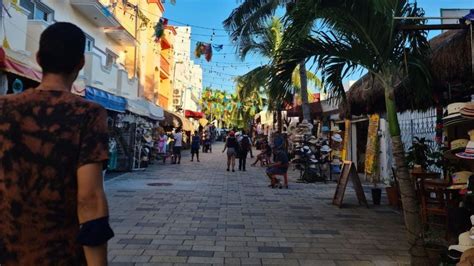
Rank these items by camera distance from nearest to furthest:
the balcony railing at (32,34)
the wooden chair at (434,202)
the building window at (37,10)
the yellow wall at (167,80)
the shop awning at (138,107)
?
the wooden chair at (434,202)
the balcony railing at (32,34)
the building window at (37,10)
the shop awning at (138,107)
the yellow wall at (167,80)

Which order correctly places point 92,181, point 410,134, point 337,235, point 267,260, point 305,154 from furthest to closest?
point 305,154 → point 410,134 → point 337,235 → point 267,260 → point 92,181

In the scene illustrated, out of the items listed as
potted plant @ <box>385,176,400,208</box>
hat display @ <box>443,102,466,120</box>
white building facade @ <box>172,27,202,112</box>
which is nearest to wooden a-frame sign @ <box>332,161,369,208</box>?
potted plant @ <box>385,176,400,208</box>

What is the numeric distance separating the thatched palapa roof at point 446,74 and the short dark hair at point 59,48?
5139mm

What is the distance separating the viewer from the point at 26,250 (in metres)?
1.77

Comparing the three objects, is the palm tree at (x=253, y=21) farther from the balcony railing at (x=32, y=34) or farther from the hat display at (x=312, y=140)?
the balcony railing at (x=32, y=34)

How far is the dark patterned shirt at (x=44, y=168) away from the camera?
173cm

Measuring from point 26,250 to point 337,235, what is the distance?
550cm

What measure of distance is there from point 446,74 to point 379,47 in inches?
49.7

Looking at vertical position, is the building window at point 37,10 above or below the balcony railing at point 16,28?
above

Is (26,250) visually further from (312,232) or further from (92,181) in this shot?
(312,232)

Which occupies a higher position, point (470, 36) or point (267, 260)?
point (470, 36)

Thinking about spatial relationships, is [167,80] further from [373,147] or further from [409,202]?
[409,202]

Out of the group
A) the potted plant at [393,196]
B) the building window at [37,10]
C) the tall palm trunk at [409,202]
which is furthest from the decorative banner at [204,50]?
the tall palm trunk at [409,202]

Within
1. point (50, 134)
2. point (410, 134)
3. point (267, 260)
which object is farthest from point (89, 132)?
point (410, 134)
